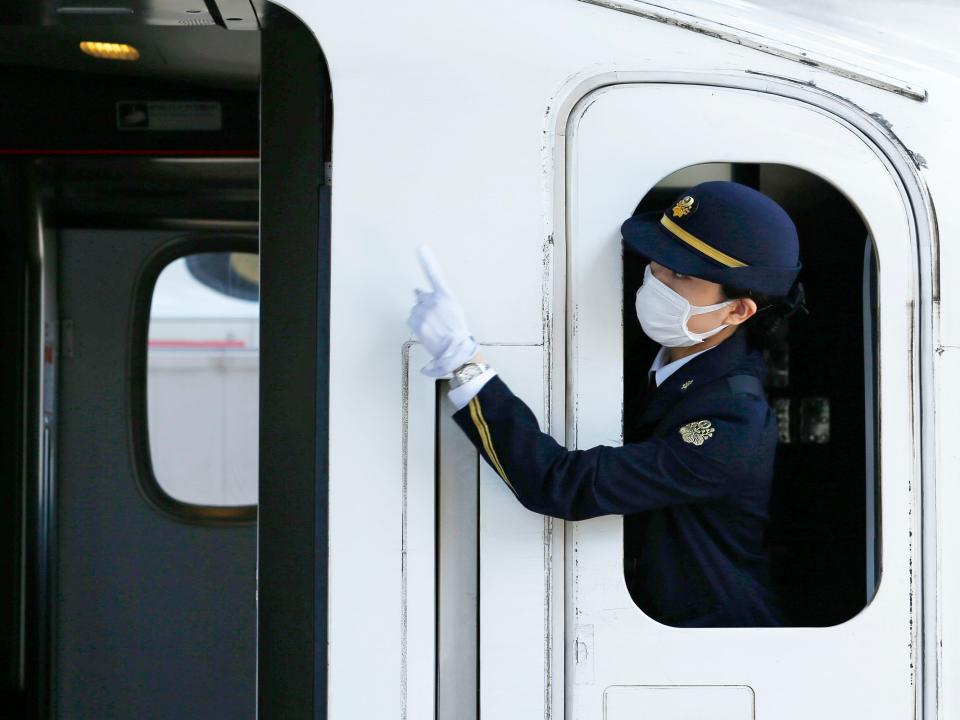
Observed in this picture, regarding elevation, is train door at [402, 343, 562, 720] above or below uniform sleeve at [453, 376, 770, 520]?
below

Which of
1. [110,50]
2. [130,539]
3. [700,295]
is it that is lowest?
[130,539]

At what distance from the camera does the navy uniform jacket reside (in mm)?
1550

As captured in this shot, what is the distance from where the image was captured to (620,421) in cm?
165

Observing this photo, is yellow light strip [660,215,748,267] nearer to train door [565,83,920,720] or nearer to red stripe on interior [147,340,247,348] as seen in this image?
train door [565,83,920,720]

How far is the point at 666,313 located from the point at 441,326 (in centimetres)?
38

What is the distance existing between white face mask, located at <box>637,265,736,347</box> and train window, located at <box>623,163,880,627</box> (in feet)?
0.57

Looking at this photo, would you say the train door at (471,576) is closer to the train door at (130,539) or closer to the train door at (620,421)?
the train door at (620,421)

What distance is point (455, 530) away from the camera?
5.41 ft

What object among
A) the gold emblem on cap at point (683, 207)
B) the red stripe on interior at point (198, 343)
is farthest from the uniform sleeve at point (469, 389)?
the red stripe on interior at point (198, 343)

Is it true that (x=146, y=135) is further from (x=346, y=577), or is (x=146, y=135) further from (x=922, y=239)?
(x=922, y=239)

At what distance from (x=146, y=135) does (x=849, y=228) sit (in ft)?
6.16

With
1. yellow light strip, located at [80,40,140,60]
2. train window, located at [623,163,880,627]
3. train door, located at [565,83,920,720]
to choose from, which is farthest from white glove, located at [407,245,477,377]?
yellow light strip, located at [80,40,140,60]

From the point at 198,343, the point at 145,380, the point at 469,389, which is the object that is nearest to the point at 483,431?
the point at 469,389

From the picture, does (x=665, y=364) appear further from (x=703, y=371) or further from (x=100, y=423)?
(x=100, y=423)
